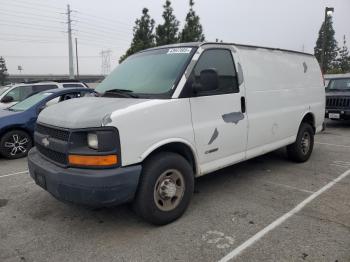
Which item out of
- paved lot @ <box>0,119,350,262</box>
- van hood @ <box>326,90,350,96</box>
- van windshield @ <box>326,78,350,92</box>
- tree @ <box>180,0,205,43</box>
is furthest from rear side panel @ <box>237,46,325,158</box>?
tree @ <box>180,0,205,43</box>

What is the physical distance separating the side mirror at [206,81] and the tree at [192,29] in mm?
16269

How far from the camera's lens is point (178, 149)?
12.6 ft

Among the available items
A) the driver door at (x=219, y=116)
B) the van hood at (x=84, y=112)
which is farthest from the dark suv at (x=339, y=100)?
the van hood at (x=84, y=112)

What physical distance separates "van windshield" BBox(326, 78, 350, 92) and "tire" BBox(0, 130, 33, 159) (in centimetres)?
1028

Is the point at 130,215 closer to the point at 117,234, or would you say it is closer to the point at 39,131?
the point at 117,234

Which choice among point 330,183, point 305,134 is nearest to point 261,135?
point 330,183

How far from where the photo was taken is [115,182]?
10.2 feet

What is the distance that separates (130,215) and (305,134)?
390 centimetres

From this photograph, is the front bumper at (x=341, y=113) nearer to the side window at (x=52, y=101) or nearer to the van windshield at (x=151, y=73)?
the van windshield at (x=151, y=73)

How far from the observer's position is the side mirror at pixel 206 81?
3787 mm

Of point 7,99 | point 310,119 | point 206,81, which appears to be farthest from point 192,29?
point 206,81

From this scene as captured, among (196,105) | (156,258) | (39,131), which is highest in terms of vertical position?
(196,105)

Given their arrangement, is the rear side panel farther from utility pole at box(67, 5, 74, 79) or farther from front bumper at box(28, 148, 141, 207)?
utility pole at box(67, 5, 74, 79)

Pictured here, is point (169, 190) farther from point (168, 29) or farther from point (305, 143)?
point (168, 29)
